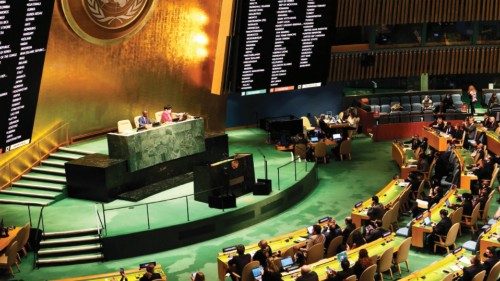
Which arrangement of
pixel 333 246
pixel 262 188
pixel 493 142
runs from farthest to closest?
pixel 493 142
pixel 262 188
pixel 333 246

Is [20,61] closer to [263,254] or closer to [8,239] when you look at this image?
[8,239]

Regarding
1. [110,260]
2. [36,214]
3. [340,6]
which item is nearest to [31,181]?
[36,214]

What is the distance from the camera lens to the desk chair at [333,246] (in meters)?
14.7

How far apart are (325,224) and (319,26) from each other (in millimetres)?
8069

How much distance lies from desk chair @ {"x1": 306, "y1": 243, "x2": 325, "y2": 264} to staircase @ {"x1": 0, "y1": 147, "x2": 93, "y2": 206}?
7008mm

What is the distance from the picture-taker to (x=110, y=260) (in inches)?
631

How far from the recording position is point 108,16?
66.1 feet

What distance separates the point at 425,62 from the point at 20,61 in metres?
16.8

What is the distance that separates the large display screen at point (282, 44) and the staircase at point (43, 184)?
16.4ft

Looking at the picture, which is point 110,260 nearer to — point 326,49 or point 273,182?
point 273,182

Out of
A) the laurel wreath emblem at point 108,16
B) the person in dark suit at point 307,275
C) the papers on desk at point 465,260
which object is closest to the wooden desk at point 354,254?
the person in dark suit at point 307,275

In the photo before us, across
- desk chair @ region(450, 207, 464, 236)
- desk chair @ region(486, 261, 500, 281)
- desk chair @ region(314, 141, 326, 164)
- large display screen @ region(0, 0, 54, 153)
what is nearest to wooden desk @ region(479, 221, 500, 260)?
desk chair @ region(486, 261, 500, 281)

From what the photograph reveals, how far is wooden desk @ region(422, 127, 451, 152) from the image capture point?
22766 mm

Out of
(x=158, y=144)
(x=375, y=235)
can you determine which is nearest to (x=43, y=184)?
(x=158, y=144)
